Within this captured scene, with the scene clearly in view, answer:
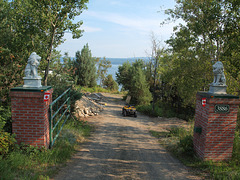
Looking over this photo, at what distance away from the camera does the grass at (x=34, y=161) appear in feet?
13.3

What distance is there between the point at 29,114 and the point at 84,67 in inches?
887

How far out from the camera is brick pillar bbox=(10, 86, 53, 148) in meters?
4.97

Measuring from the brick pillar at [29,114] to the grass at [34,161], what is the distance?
0.94ft

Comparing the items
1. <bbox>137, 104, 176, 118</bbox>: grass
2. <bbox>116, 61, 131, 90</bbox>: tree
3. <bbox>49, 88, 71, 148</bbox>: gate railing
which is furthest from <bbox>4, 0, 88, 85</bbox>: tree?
<bbox>116, 61, 131, 90</bbox>: tree

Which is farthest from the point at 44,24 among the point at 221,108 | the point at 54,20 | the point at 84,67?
the point at 84,67

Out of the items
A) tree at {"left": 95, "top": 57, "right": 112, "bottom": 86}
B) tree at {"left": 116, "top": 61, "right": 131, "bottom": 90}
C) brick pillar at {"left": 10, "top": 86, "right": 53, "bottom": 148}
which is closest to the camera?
brick pillar at {"left": 10, "top": 86, "right": 53, "bottom": 148}

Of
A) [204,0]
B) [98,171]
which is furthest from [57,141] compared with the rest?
[204,0]

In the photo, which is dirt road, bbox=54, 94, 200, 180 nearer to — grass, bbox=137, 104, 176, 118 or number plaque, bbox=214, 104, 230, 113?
number plaque, bbox=214, 104, 230, 113

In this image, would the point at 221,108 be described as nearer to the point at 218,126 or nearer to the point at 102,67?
the point at 218,126

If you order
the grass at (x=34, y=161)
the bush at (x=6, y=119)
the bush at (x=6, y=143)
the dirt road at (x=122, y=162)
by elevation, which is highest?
the bush at (x=6, y=119)

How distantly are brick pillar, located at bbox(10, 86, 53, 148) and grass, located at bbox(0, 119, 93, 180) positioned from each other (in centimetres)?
29

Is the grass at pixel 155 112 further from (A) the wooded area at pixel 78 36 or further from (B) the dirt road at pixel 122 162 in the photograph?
(B) the dirt road at pixel 122 162

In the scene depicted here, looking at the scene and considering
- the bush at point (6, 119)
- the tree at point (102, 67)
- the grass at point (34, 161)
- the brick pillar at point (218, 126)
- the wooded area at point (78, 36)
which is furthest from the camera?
the tree at point (102, 67)

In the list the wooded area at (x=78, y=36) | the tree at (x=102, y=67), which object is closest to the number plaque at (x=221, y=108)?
the wooded area at (x=78, y=36)
